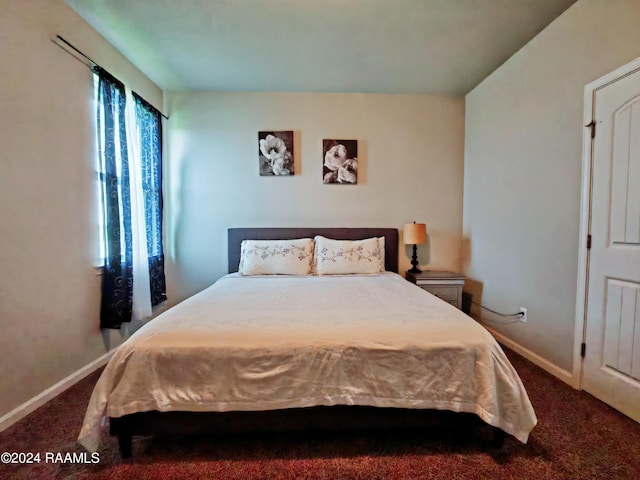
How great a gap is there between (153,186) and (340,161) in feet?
6.68

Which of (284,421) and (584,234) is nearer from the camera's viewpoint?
(284,421)

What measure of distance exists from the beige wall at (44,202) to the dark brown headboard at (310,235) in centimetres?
126

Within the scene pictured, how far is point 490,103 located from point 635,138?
1.49 meters

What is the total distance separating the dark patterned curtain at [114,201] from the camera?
2.19 metres

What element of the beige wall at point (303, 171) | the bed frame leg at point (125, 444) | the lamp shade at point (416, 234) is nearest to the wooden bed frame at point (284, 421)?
the bed frame leg at point (125, 444)

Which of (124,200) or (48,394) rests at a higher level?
(124,200)

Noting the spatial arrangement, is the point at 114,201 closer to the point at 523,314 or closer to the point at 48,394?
the point at 48,394

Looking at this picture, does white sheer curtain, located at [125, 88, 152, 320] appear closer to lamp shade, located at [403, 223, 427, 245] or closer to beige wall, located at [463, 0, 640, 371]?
lamp shade, located at [403, 223, 427, 245]

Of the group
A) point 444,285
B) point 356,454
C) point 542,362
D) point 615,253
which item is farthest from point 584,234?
point 356,454

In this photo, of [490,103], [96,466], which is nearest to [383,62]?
[490,103]

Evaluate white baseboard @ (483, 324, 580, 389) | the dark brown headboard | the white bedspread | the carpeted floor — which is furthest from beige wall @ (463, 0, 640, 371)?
the white bedspread

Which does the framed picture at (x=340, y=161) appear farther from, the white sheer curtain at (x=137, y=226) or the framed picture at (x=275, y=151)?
→ the white sheer curtain at (x=137, y=226)

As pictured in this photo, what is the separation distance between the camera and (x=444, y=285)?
2900 millimetres

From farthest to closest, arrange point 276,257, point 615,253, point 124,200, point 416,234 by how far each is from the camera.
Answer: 1. point 416,234
2. point 276,257
3. point 124,200
4. point 615,253
